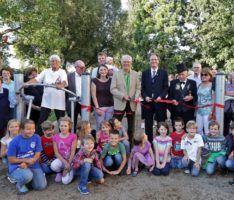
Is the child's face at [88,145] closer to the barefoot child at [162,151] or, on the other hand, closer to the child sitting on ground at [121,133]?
the child sitting on ground at [121,133]

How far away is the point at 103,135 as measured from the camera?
5879 mm

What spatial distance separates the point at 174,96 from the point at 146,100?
0.59 meters

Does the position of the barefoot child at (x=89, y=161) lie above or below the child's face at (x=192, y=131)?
below

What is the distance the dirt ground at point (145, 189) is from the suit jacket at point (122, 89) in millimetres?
1396

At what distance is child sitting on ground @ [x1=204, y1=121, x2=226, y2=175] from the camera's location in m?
5.51

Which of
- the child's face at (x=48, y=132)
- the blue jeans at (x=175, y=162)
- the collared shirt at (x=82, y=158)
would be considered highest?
the child's face at (x=48, y=132)

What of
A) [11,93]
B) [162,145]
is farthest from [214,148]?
[11,93]

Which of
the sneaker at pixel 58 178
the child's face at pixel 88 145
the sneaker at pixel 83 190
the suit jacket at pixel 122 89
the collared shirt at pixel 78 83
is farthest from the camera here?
the collared shirt at pixel 78 83

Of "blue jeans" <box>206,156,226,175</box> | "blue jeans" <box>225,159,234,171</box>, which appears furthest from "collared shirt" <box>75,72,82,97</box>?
"blue jeans" <box>225,159,234,171</box>

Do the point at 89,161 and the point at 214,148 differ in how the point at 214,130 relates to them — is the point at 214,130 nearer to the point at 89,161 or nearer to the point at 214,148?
the point at 214,148

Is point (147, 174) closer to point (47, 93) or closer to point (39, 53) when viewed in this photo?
point (47, 93)

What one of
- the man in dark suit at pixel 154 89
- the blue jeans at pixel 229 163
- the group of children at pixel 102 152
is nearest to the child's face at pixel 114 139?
the group of children at pixel 102 152

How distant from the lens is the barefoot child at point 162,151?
557cm

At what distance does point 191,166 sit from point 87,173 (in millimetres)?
1838
